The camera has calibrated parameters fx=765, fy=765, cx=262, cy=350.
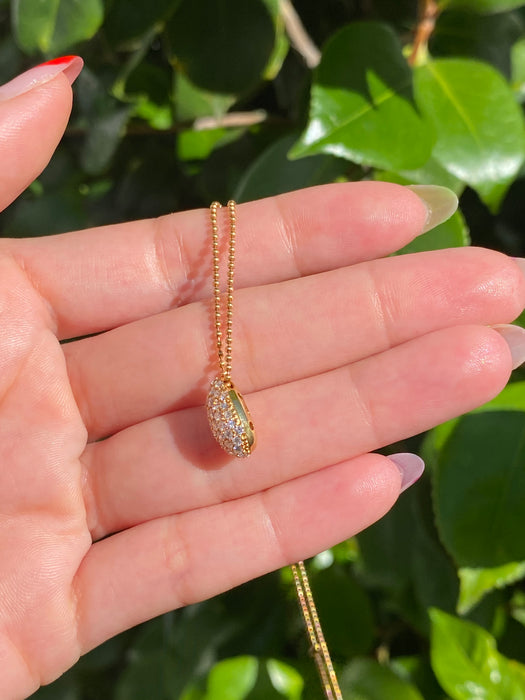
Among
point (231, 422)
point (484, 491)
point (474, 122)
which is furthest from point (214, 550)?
point (474, 122)

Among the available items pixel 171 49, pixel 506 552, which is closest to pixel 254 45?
pixel 171 49

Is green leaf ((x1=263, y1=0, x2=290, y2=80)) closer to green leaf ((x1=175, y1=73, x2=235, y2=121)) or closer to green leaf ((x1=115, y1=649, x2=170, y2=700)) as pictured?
green leaf ((x1=175, y1=73, x2=235, y2=121))

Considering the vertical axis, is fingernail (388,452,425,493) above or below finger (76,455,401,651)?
above

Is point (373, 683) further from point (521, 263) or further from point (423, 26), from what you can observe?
point (423, 26)

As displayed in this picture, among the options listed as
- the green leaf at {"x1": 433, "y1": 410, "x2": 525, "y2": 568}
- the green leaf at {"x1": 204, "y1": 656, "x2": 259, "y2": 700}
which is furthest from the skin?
the green leaf at {"x1": 204, "y1": 656, "x2": 259, "y2": 700}

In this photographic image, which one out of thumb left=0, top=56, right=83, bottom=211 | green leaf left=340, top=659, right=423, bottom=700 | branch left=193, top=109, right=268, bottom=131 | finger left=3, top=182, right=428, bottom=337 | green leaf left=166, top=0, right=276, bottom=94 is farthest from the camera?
branch left=193, top=109, right=268, bottom=131

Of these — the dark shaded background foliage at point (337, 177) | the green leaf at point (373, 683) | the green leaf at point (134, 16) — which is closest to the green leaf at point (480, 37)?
the dark shaded background foliage at point (337, 177)

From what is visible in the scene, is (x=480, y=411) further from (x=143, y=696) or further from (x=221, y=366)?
(x=143, y=696)

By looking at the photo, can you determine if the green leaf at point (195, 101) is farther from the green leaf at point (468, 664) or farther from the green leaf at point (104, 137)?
the green leaf at point (468, 664)
